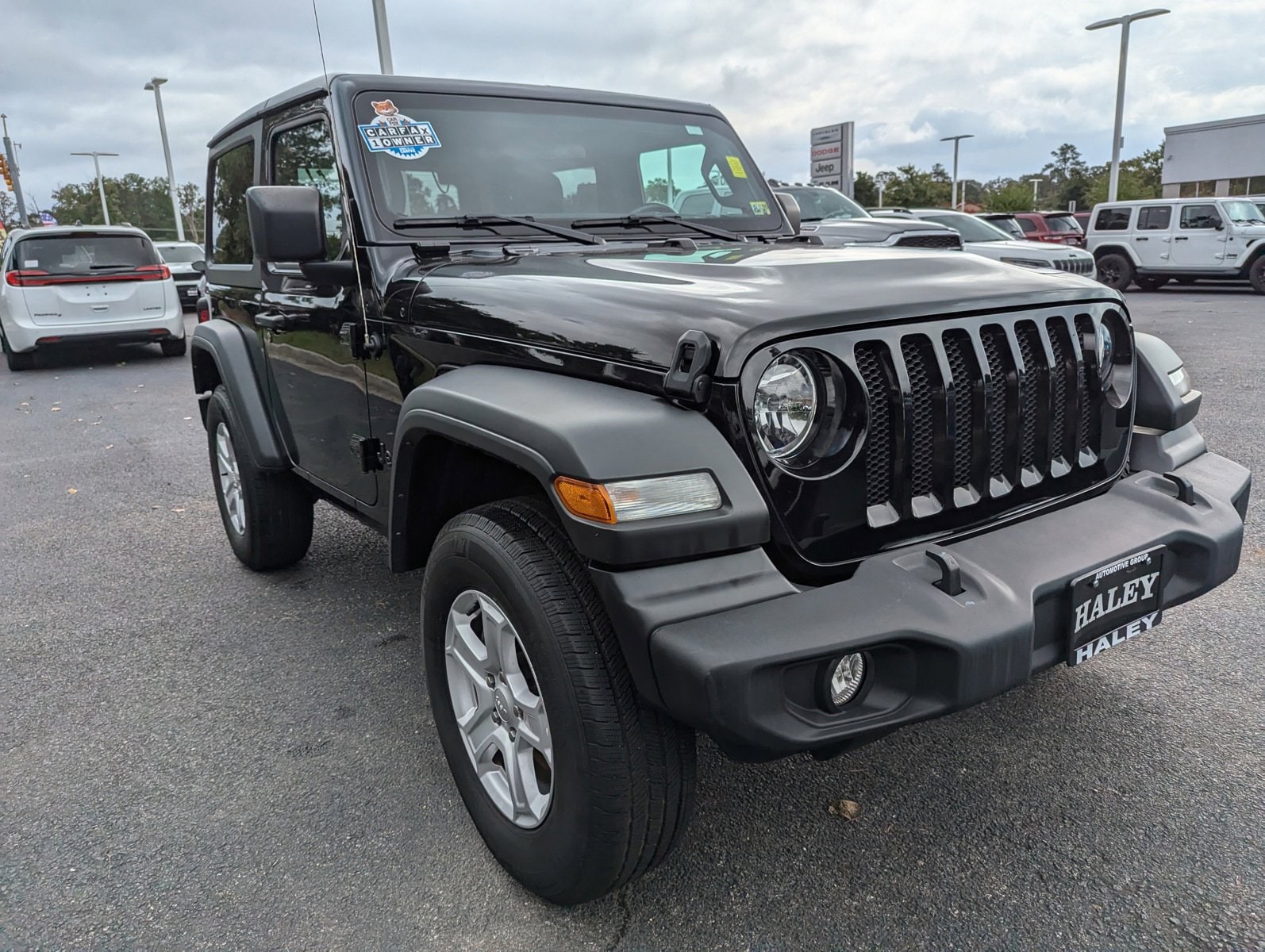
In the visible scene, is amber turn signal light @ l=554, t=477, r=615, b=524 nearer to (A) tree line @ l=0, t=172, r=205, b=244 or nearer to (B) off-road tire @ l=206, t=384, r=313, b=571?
(B) off-road tire @ l=206, t=384, r=313, b=571

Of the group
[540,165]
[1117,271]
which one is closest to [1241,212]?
[1117,271]

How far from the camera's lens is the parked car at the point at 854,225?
427 inches

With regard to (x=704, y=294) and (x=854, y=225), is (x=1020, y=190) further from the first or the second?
(x=704, y=294)

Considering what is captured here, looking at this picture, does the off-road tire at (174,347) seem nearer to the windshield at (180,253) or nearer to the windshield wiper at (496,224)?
the windshield at (180,253)

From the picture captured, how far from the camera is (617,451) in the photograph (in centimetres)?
178

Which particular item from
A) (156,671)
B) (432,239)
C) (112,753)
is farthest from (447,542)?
(156,671)

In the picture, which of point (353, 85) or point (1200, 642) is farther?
point (1200, 642)

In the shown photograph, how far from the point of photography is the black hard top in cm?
304

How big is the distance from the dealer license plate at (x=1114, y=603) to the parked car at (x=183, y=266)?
17514 millimetres

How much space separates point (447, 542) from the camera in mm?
2170

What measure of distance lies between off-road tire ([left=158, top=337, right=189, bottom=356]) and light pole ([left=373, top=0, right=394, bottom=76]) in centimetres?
450

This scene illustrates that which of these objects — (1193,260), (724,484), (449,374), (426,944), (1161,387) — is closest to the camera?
(724,484)

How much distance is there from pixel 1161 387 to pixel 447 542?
1.95 metres

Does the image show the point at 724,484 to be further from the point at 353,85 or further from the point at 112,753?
the point at 112,753
